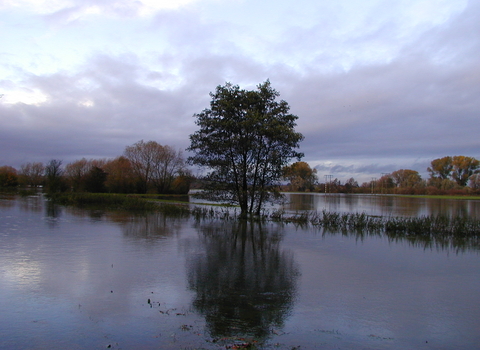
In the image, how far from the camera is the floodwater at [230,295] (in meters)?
4.99

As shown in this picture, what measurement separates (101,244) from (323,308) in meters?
8.09

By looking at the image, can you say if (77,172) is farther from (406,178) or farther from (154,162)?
(406,178)

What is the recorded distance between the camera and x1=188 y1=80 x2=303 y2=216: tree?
825 inches

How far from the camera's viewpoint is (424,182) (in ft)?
341

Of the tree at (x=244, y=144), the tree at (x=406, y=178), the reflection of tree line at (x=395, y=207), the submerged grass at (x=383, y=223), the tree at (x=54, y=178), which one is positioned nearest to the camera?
the submerged grass at (x=383, y=223)

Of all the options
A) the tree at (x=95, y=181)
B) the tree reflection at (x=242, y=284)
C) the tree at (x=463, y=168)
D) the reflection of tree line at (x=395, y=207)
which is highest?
the tree at (x=463, y=168)

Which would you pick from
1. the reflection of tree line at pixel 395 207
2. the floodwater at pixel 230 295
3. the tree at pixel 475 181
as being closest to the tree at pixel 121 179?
the reflection of tree line at pixel 395 207

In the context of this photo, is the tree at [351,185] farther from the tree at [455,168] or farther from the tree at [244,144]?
the tree at [244,144]

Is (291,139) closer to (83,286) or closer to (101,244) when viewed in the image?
(101,244)

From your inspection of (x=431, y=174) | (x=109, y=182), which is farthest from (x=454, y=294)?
(x=431, y=174)

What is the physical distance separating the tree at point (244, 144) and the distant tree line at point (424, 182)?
6202cm

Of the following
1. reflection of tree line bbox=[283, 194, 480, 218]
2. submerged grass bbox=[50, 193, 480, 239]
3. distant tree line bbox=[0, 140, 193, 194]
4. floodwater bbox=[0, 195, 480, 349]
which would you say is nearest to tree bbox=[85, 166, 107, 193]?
distant tree line bbox=[0, 140, 193, 194]

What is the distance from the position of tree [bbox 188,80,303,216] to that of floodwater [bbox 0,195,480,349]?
904cm

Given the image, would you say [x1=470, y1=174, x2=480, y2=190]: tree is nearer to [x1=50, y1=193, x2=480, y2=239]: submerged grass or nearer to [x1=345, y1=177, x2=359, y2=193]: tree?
[x1=345, y1=177, x2=359, y2=193]: tree
